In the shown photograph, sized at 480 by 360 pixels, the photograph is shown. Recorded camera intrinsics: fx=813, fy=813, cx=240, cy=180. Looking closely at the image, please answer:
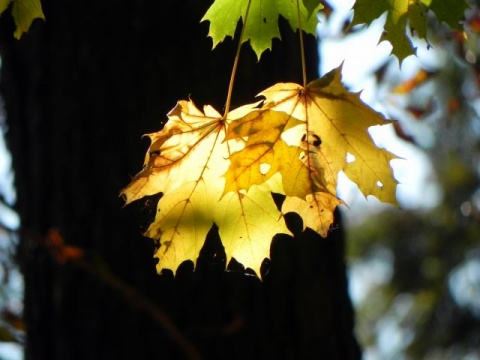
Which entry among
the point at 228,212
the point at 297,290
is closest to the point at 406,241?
the point at 297,290

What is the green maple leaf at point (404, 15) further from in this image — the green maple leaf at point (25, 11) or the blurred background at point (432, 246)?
the blurred background at point (432, 246)

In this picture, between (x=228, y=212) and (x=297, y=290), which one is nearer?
(x=228, y=212)

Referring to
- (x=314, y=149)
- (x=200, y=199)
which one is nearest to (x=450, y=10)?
(x=314, y=149)

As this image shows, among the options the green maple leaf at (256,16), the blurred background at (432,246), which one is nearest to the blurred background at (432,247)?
the blurred background at (432,246)

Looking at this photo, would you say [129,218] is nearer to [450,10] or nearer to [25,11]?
[25,11]

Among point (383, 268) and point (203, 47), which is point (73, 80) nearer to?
point (203, 47)
